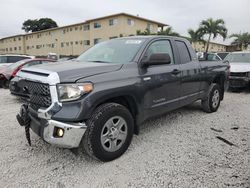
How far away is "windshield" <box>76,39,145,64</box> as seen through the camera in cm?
355

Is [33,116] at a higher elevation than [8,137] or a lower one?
higher

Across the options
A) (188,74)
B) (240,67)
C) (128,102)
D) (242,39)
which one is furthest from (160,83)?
(242,39)

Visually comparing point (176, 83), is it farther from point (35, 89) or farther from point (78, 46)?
point (78, 46)

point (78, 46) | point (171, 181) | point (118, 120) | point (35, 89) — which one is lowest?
point (171, 181)

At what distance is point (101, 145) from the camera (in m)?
2.87

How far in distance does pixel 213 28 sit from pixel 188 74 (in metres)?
28.6

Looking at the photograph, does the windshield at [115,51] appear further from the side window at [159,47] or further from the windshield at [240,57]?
the windshield at [240,57]

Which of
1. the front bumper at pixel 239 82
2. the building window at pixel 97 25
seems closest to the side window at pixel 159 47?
the front bumper at pixel 239 82

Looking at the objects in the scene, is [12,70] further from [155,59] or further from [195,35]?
[195,35]

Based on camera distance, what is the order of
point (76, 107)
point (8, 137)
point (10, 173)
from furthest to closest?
point (8, 137) → point (10, 173) → point (76, 107)

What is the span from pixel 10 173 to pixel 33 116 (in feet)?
2.53

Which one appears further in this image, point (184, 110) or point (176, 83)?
point (184, 110)

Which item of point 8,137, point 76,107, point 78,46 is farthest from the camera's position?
point 78,46

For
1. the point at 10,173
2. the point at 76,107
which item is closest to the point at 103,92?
the point at 76,107
